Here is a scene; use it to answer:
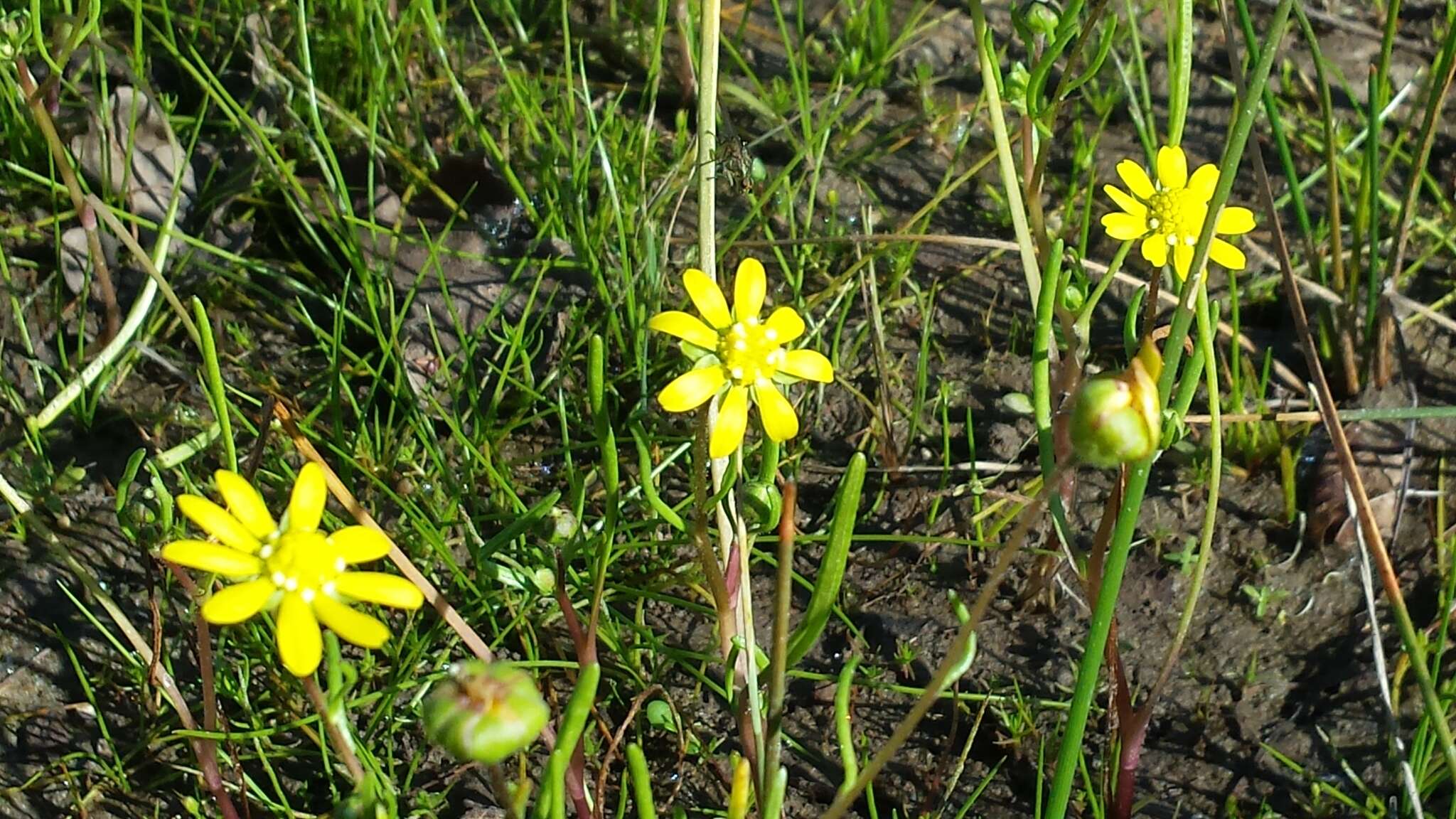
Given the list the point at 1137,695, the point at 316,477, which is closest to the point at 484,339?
the point at 316,477

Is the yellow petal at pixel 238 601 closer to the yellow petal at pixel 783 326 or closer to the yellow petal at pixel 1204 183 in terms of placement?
the yellow petal at pixel 783 326

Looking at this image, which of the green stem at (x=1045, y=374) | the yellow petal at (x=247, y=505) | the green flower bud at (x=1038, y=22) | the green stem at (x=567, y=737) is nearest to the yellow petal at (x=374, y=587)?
the yellow petal at (x=247, y=505)

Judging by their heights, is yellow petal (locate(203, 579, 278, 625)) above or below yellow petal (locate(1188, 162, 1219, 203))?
below

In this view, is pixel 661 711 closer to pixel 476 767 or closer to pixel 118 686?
pixel 476 767

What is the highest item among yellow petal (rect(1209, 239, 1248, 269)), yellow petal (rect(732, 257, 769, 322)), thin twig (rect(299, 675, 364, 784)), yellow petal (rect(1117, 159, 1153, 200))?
yellow petal (rect(1117, 159, 1153, 200))

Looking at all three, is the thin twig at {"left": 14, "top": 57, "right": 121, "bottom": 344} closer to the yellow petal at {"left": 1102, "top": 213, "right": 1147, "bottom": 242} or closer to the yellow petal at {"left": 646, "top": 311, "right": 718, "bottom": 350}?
the yellow petal at {"left": 646, "top": 311, "right": 718, "bottom": 350}

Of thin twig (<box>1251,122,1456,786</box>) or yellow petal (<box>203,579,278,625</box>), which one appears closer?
yellow petal (<box>203,579,278,625</box>)

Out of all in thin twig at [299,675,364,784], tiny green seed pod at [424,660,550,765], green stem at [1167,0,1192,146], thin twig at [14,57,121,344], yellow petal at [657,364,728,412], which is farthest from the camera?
thin twig at [14,57,121,344]

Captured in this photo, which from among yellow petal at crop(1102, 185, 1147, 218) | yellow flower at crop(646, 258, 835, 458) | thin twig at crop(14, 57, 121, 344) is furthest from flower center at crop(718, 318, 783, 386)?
thin twig at crop(14, 57, 121, 344)
